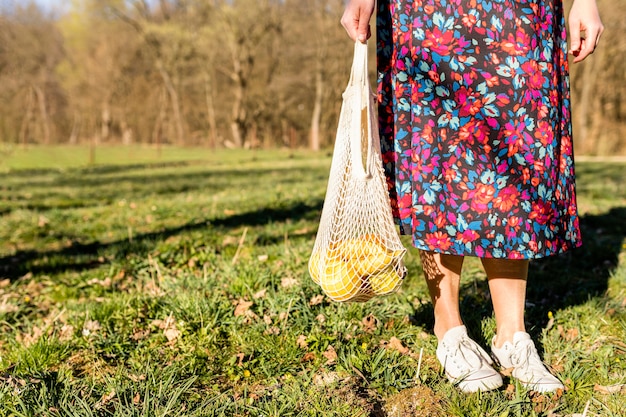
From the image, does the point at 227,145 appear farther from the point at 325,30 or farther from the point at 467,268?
the point at 467,268

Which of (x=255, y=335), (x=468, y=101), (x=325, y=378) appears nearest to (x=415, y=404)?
(x=325, y=378)

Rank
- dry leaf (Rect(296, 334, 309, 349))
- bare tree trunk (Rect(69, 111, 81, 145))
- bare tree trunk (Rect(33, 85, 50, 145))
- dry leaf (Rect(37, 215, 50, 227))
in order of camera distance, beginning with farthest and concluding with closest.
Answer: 1. bare tree trunk (Rect(69, 111, 81, 145))
2. bare tree trunk (Rect(33, 85, 50, 145))
3. dry leaf (Rect(37, 215, 50, 227))
4. dry leaf (Rect(296, 334, 309, 349))

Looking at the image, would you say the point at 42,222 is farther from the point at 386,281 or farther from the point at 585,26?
the point at 585,26

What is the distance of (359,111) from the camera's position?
1890 millimetres

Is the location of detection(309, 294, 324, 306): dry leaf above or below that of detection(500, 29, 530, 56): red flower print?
below

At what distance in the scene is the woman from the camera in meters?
1.82

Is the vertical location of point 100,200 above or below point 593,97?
below

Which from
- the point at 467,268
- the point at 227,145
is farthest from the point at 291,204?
the point at 227,145

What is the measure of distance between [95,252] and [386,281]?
3.05 m

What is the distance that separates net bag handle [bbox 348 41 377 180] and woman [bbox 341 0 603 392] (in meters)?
0.09

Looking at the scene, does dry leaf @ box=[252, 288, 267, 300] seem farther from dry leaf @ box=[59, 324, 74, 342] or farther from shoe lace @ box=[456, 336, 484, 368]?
shoe lace @ box=[456, 336, 484, 368]

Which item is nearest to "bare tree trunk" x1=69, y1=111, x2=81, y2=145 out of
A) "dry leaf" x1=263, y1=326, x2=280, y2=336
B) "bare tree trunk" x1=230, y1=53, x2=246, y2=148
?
"bare tree trunk" x1=230, y1=53, x2=246, y2=148

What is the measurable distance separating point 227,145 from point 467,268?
3312cm

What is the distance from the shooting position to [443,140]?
1.87 m
